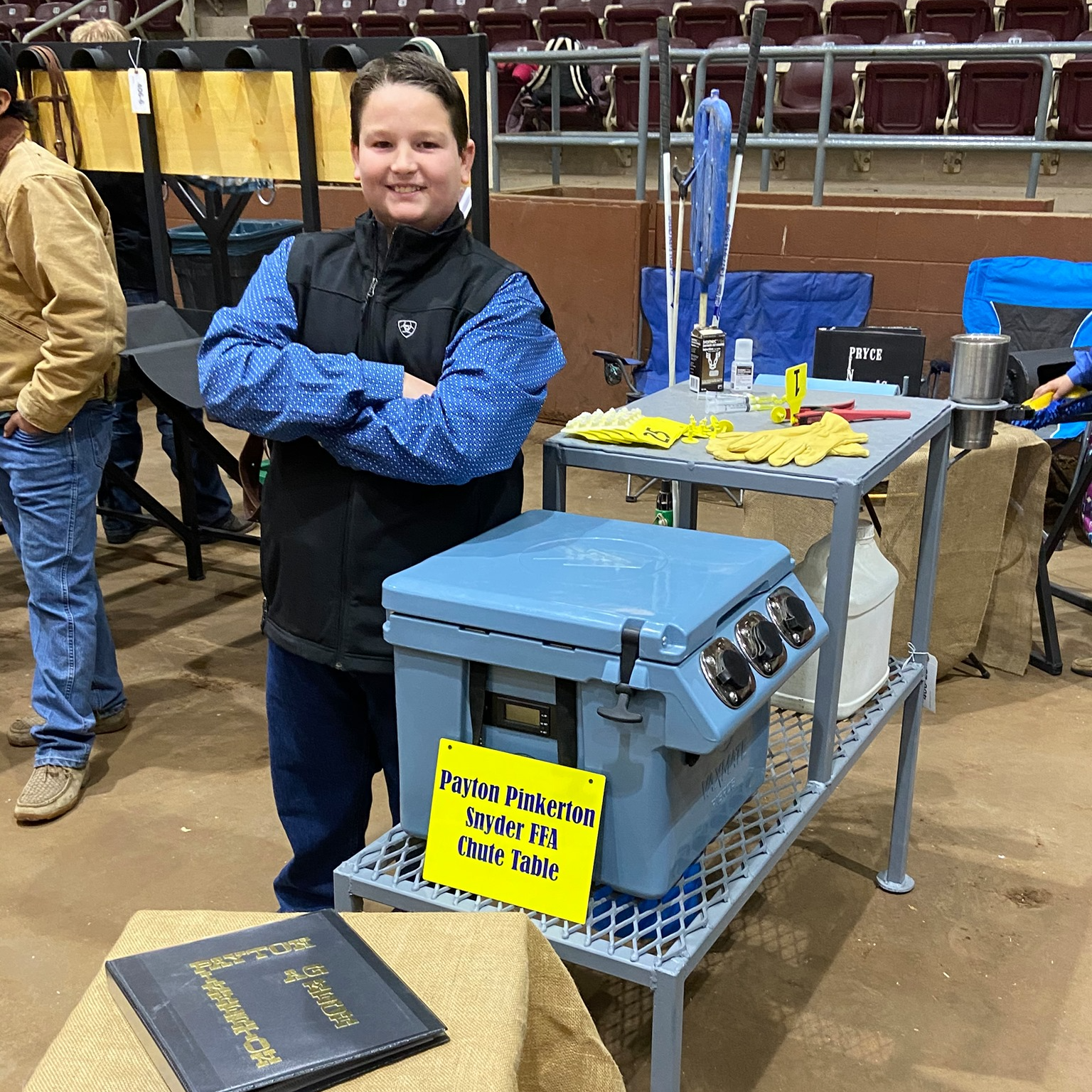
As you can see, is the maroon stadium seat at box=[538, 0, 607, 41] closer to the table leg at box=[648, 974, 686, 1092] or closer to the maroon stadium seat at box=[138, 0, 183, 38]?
the maroon stadium seat at box=[138, 0, 183, 38]

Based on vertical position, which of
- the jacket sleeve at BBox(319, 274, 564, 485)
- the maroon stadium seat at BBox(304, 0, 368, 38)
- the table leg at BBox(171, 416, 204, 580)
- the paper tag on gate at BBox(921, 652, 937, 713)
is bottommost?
the table leg at BBox(171, 416, 204, 580)

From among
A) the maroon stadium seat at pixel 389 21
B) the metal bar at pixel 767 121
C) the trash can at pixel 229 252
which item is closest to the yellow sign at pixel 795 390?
the trash can at pixel 229 252

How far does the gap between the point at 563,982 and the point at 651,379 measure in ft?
12.4

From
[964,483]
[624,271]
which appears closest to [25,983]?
[964,483]

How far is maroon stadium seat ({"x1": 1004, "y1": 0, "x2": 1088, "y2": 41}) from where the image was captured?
6.89 meters

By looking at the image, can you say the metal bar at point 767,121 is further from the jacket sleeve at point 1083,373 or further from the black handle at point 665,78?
the black handle at point 665,78

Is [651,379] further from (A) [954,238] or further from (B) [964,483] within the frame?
(B) [964,483]

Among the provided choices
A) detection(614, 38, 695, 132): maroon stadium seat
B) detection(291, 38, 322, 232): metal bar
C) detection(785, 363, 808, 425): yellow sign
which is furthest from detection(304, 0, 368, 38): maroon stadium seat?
detection(785, 363, 808, 425): yellow sign

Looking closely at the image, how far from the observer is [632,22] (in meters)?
7.92

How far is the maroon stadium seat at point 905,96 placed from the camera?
274 inches

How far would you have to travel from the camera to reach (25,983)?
2.09 m

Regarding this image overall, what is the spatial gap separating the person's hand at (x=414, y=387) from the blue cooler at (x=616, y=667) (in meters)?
0.21

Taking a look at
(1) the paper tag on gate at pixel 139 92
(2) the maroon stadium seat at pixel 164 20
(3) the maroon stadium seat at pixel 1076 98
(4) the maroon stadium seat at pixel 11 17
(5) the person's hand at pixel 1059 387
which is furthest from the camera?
(2) the maroon stadium seat at pixel 164 20

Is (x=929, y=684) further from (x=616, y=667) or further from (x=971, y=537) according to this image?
(x=616, y=667)
